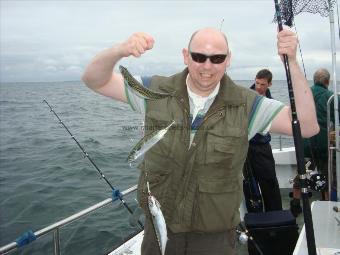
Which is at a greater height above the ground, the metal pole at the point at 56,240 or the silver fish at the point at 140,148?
the silver fish at the point at 140,148

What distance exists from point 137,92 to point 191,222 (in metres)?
1.37

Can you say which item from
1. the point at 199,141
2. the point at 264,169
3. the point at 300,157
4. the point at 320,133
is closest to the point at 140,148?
the point at 199,141

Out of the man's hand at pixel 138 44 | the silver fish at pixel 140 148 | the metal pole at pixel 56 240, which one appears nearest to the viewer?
the silver fish at pixel 140 148

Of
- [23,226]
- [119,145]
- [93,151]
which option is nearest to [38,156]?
[93,151]

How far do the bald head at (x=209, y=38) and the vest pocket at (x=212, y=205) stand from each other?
1239 millimetres

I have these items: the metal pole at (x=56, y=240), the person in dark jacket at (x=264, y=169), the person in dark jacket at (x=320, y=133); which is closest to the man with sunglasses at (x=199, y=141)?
the metal pole at (x=56, y=240)

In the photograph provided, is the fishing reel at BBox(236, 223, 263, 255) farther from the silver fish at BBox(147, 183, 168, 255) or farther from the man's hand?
the man's hand

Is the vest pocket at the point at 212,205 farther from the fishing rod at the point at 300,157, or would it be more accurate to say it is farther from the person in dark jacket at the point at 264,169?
the person in dark jacket at the point at 264,169

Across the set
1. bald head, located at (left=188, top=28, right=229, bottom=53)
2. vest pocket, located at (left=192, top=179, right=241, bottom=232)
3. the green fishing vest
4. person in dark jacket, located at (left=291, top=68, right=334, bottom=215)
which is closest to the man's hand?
bald head, located at (left=188, top=28, right=229, bottom=53)

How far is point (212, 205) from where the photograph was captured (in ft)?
11.2

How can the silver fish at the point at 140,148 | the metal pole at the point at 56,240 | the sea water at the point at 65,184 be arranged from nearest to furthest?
the silver fish at the point at 140,148, the metal pole at the point at 56,240, the sea water at the point at 65,184

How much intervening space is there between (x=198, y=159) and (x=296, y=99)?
1019 millimetres

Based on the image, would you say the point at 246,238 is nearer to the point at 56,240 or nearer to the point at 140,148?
the point at 56,240

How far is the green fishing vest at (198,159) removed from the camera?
3.35 metres
